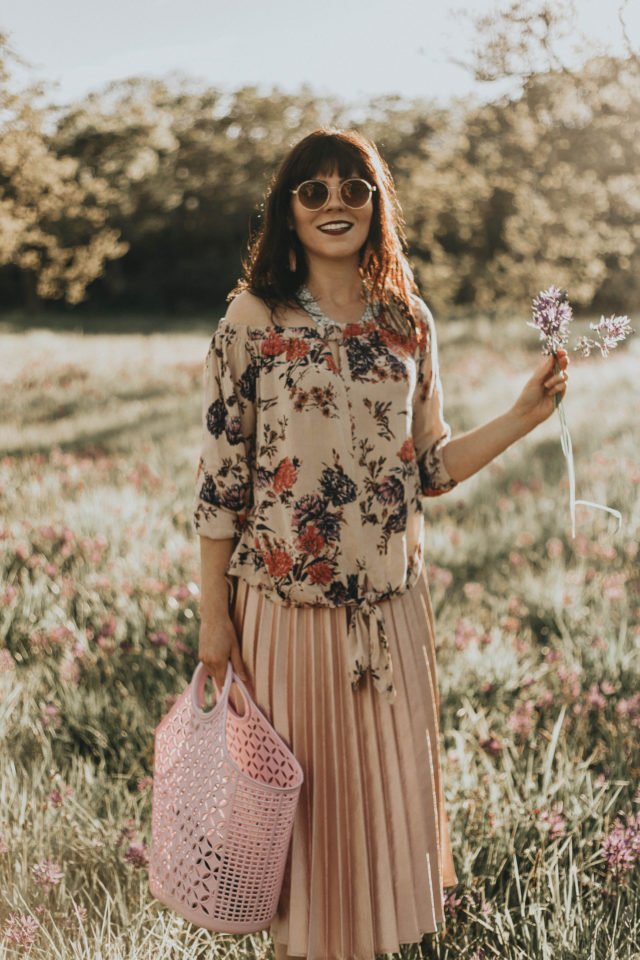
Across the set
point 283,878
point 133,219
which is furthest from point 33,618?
point 133,219

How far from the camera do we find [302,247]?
2.09 metres

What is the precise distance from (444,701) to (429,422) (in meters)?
1.44

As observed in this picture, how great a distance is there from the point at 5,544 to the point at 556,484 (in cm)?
408

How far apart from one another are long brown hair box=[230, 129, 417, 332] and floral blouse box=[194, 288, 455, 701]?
0.11 m

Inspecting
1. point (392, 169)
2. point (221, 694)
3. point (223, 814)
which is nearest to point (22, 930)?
point (223, 814)

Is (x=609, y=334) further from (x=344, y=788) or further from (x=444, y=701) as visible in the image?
(x=444, y=701)

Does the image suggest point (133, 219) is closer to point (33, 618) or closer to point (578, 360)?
point (578, 360)

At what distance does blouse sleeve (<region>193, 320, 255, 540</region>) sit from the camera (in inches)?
77.0

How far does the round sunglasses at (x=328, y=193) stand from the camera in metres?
1.94

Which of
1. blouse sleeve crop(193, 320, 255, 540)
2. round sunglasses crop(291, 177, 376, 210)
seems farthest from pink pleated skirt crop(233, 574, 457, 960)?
round sunglasses crop(291, 177, 376, 210)

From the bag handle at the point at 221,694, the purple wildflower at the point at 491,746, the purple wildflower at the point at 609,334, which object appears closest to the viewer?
the purple wildflower at the point at 609,334

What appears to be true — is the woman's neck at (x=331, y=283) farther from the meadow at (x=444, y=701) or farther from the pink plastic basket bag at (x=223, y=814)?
the meadow at (x=444, y=701)

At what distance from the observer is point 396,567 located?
1993 millimetres

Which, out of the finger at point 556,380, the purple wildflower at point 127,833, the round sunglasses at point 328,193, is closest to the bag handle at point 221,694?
the purple wildflower at point 127,833
